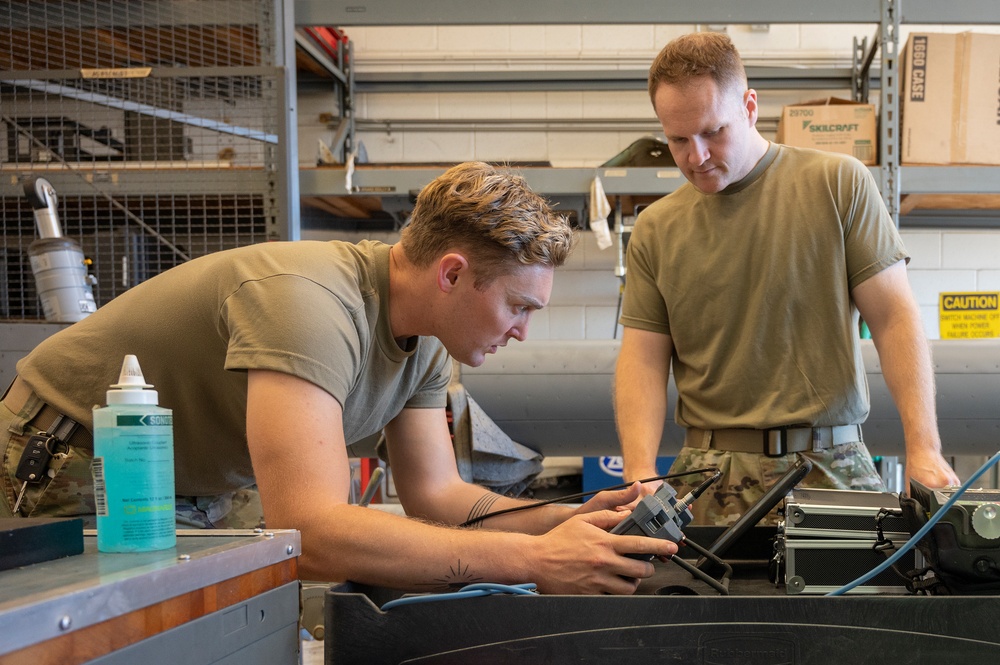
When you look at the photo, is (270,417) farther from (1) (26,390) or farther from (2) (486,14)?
(2) (486,14)

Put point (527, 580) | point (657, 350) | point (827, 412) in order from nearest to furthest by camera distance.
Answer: point (527, 580) → point (827, 412) → point (657, 350)

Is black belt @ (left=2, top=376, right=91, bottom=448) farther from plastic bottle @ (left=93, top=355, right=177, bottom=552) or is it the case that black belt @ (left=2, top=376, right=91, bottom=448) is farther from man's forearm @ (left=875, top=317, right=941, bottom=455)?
man's forearm @ (left=875, top=317, right=941, bottom=455)

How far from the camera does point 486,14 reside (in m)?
2.53

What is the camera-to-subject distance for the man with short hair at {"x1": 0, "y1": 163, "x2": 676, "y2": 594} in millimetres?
807

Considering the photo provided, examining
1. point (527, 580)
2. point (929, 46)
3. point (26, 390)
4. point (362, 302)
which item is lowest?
point (527, 580)

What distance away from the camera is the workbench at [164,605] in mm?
437

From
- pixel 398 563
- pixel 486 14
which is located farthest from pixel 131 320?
pixel 486 14

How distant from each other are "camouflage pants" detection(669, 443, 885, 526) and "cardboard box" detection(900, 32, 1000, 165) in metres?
1.68

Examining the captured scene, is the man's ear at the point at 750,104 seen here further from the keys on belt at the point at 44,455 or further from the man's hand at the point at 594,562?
the keys on belt at the point at 44,455

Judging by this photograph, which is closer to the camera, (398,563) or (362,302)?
(398,563)

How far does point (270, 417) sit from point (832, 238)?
36.9 inches

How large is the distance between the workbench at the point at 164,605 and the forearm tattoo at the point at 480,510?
474 millimetres

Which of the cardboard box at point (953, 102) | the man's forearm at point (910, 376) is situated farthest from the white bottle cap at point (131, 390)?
the cardboard box at point (953, 102)

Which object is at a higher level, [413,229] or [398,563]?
[413,229]
